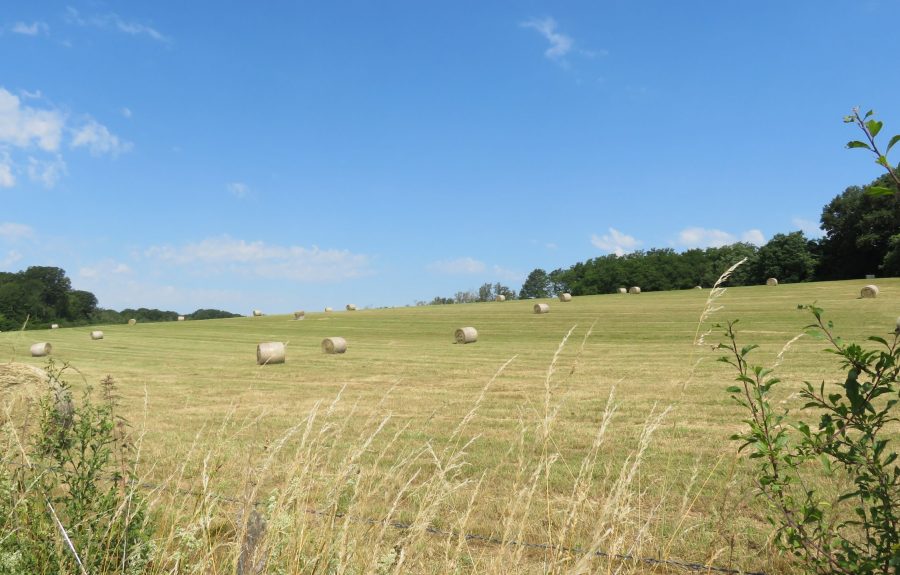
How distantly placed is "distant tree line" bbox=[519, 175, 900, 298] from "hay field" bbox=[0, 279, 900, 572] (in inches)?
1368

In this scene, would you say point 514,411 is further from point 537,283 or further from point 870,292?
point 537,283

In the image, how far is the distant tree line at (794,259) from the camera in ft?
212

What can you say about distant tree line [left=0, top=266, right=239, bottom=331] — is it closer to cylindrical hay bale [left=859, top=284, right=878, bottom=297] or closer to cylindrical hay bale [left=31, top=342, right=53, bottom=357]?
cylindrical hay bale [left=31, top=342, right=53, bottom=357]

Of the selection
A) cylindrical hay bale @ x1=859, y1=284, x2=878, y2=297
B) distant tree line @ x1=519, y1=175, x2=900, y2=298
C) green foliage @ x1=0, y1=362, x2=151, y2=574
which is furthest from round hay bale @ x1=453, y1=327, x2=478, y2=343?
distant tree line @ x1=519, y1=175, x2=900, y2=298

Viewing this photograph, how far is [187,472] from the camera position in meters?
8.26

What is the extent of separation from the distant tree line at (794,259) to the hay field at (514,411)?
1368 inches

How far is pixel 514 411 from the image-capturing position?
451 inches

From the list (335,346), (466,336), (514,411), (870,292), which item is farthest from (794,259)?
(514,411)

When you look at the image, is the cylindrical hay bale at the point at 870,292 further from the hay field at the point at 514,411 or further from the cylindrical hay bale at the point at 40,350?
the cylindrical hay bale at the point at 40,350

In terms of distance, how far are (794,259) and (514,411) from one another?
71.4 metres

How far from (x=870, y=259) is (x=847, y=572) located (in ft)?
255

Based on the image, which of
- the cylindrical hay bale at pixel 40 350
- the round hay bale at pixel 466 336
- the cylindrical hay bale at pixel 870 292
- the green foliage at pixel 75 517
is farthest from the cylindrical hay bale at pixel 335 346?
the cylindrical hay bale at pixel 870 292

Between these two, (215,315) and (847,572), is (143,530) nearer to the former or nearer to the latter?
(847,572)

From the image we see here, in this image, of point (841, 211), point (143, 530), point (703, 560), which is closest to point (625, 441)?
point (703, 560)
